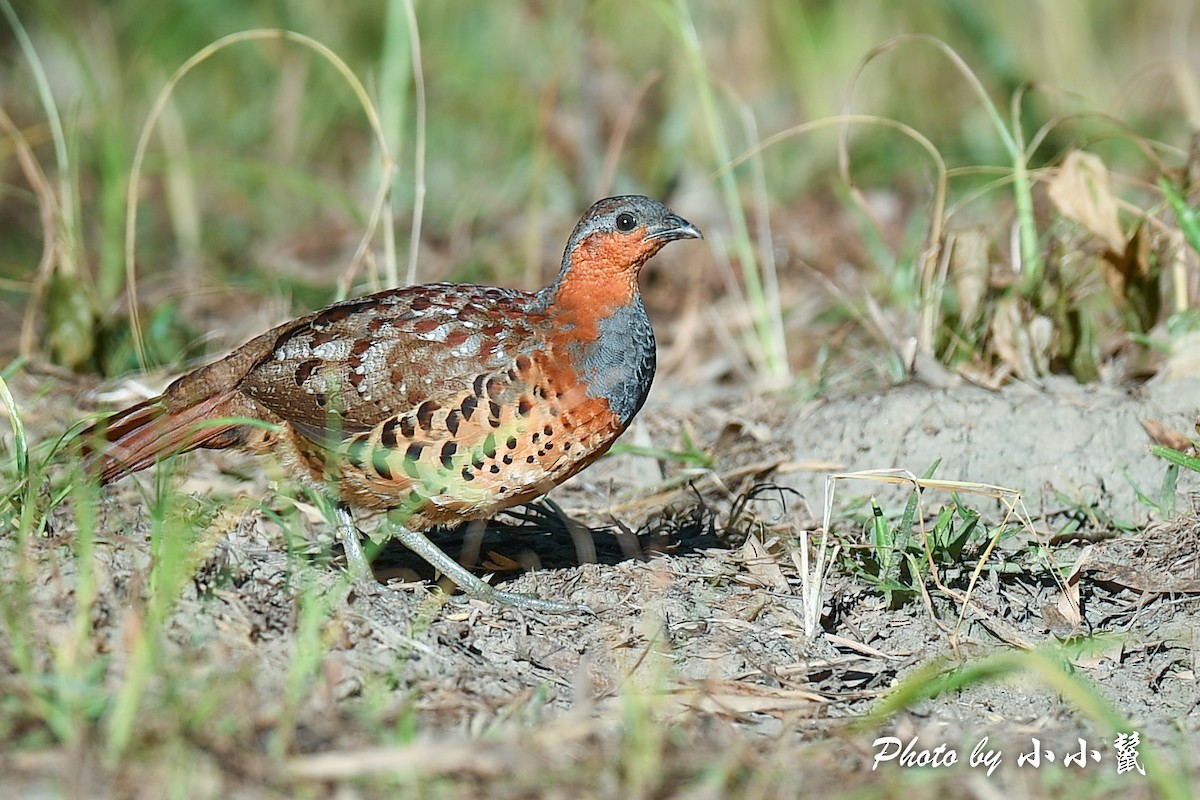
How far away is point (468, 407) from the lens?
13.3 feet

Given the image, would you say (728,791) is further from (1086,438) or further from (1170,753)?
(1086,438)

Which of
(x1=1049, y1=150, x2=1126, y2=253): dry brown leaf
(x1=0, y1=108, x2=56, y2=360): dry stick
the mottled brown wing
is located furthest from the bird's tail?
(x1=1049, y1=150, x2=1126, y2=253): dry brown leaf

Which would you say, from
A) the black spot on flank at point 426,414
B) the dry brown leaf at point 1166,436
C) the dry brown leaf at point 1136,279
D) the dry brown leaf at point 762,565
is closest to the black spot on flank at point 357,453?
the black spot on flank at point 426,414

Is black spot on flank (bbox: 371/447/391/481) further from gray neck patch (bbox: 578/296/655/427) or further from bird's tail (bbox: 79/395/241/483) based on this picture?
gray neck patch (bbox: 578/296/655/427)

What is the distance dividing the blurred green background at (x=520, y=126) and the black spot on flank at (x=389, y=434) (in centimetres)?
296

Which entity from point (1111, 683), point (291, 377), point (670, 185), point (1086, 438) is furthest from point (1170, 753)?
point (670, 185)

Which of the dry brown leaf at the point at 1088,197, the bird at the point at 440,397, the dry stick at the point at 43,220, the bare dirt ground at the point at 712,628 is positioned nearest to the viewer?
the bare dirt ground at the point at 712,628

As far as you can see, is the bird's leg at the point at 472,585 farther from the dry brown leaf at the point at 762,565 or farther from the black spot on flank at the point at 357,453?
the dry brown leaf at the point at 762,565

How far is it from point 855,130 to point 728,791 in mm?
7286

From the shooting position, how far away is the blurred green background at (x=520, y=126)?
312 inches

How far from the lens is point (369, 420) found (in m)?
4.15

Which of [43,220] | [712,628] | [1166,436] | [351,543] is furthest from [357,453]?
[1166,436]

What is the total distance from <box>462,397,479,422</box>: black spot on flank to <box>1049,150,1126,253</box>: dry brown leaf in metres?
2.67

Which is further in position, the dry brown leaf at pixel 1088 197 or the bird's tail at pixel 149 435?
the dry brown leaf at pixel 1088 197
